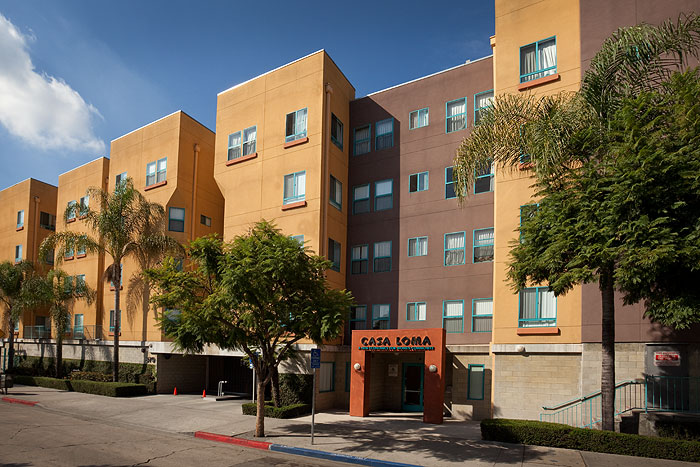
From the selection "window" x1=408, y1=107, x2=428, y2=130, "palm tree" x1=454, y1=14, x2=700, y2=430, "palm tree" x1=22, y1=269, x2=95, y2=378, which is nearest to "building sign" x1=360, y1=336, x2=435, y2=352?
"palm tree" x1=454, y1=14, x2=700, y2=430

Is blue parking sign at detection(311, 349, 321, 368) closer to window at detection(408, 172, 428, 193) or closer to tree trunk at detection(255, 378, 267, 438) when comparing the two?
tree trunk at detection(255, 378, 267, 438)

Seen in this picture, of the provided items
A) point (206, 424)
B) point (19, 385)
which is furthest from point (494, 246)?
point (19, 385)

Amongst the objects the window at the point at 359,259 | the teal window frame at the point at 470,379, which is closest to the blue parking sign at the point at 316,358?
the teal window frame at the point at 470,379

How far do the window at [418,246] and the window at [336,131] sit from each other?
628 centimetres

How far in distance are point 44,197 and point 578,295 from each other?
43007 mm

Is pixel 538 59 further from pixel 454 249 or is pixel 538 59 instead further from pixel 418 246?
pixel 418 246

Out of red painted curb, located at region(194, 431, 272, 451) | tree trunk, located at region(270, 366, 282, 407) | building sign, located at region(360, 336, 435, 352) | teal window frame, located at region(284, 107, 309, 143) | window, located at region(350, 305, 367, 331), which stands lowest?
red painted curb, located at region(194, 431, 272, 451)

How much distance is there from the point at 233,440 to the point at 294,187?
1266cm

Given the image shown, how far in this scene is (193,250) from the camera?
16.9 meters

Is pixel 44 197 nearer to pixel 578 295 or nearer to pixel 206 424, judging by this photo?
pixel 206 424

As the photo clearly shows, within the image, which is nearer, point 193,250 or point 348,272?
point 193,250

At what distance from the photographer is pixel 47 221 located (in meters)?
44.2

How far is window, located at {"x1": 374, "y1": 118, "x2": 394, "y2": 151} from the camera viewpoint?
26844 millimetres

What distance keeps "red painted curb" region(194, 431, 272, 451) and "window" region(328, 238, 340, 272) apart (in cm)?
1010
